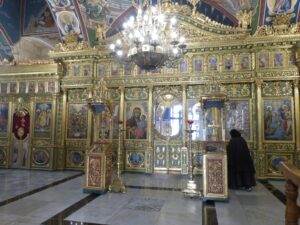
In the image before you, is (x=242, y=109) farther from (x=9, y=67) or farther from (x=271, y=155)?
(x=9, y=67)

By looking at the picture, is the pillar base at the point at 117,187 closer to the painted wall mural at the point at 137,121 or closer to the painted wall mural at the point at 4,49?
the painted wall mural at the point at 137,121

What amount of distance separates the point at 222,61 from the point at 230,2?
2443 millimetres

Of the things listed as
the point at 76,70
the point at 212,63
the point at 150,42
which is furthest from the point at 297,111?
the point at 76,70

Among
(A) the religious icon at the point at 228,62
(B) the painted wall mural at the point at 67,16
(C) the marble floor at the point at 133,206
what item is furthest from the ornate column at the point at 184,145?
(B) the painted wall mural at the point at 67,16

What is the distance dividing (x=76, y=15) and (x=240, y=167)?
817 cm

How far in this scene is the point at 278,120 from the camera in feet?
25.8

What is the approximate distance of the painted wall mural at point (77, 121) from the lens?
370 inches

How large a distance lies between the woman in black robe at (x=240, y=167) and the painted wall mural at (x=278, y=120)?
2194 mm

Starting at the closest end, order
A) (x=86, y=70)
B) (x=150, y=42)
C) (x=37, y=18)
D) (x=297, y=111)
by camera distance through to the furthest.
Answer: (x=150, y=42) → (x=297, y=111) → (x=86, y=70) → (x=37, y=18)

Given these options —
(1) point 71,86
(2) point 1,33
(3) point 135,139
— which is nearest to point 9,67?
(2) point 1,33

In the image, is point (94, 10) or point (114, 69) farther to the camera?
point (94, 10)

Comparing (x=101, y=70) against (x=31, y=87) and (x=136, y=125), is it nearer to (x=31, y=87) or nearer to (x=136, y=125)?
(x=136, y=125)

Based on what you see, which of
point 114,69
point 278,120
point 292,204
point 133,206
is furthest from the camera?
point 114,69

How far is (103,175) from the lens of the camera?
560 cm
